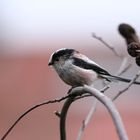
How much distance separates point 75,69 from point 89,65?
0.28ft

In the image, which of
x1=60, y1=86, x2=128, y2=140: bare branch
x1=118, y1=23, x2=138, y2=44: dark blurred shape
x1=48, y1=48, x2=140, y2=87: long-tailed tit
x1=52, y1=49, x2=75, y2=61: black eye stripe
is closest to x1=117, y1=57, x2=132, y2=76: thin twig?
x1=48, y1=48, x2=140, y2=87: long-tailed tit

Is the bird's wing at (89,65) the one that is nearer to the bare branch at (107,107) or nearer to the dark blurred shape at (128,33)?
the bare branch at (107,107)

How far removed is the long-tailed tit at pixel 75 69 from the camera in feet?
6.63

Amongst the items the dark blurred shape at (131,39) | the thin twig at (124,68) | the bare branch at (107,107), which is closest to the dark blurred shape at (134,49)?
the dark blurred shape at (131,39)

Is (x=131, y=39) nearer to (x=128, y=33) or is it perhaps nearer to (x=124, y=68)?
(x=128, y=33)

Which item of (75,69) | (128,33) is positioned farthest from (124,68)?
(128,33)

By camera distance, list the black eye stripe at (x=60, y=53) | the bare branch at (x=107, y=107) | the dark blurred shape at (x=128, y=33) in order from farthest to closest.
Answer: the black eye stripe at (x=60, y=53), the dark blurred shape at (x=128, y=33), the bare branch at (x=107, y=107)

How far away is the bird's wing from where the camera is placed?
204 cm

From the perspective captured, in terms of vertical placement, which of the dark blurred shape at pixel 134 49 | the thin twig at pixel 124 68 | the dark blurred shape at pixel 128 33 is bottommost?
the thin twig at pixel 124 68

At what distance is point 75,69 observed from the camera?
2.13 m

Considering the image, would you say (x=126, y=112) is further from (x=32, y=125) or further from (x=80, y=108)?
(x=32, y=125)

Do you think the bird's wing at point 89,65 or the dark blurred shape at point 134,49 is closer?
the dark blurred shape at point 134,49

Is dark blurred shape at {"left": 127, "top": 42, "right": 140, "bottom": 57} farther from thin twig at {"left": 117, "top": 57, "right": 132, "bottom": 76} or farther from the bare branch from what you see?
thin twig at {"left": 117, "top": 57, "right": 132, "bottom": 76}

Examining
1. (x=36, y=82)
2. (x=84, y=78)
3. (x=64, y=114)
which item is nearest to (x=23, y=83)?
(x=36, y=82)
